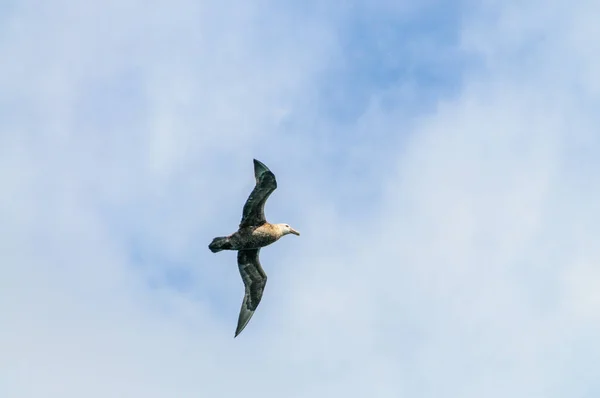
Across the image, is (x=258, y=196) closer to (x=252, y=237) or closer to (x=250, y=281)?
(x=252, y=237)

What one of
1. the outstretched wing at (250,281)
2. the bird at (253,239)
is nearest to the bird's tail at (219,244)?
the bird at (253,239)

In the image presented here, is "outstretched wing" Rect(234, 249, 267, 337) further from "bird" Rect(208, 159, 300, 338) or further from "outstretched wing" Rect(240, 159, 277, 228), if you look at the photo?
"outstretched wing" Rect(240, 159, 277, 228)

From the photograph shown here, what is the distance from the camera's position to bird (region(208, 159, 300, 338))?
141ft

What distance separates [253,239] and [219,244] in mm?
1780

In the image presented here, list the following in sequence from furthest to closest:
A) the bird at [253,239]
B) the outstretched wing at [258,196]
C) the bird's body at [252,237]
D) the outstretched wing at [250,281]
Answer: the outstretched wing at [250,281]
the bird's body at [252,237]
the bird at [253,239]
the outstretched wing at [258,196]

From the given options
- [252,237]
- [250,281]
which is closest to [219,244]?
[252,237]

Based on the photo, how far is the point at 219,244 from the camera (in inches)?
1726

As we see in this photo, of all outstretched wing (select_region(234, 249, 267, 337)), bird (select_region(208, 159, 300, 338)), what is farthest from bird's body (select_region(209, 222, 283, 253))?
outstretched wing (select_region(234, 249, 267, 337))

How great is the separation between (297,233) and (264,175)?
6.19 meters

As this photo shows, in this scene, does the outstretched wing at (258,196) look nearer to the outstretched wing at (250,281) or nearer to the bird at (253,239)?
the bird at (253,239)

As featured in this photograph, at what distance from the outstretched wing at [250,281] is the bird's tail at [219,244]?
296cm

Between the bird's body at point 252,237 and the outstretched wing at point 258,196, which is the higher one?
the outstretched wing at point 258,196

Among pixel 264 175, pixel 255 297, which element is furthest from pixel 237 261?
pixel 264 175

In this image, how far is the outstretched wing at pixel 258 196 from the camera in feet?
140
